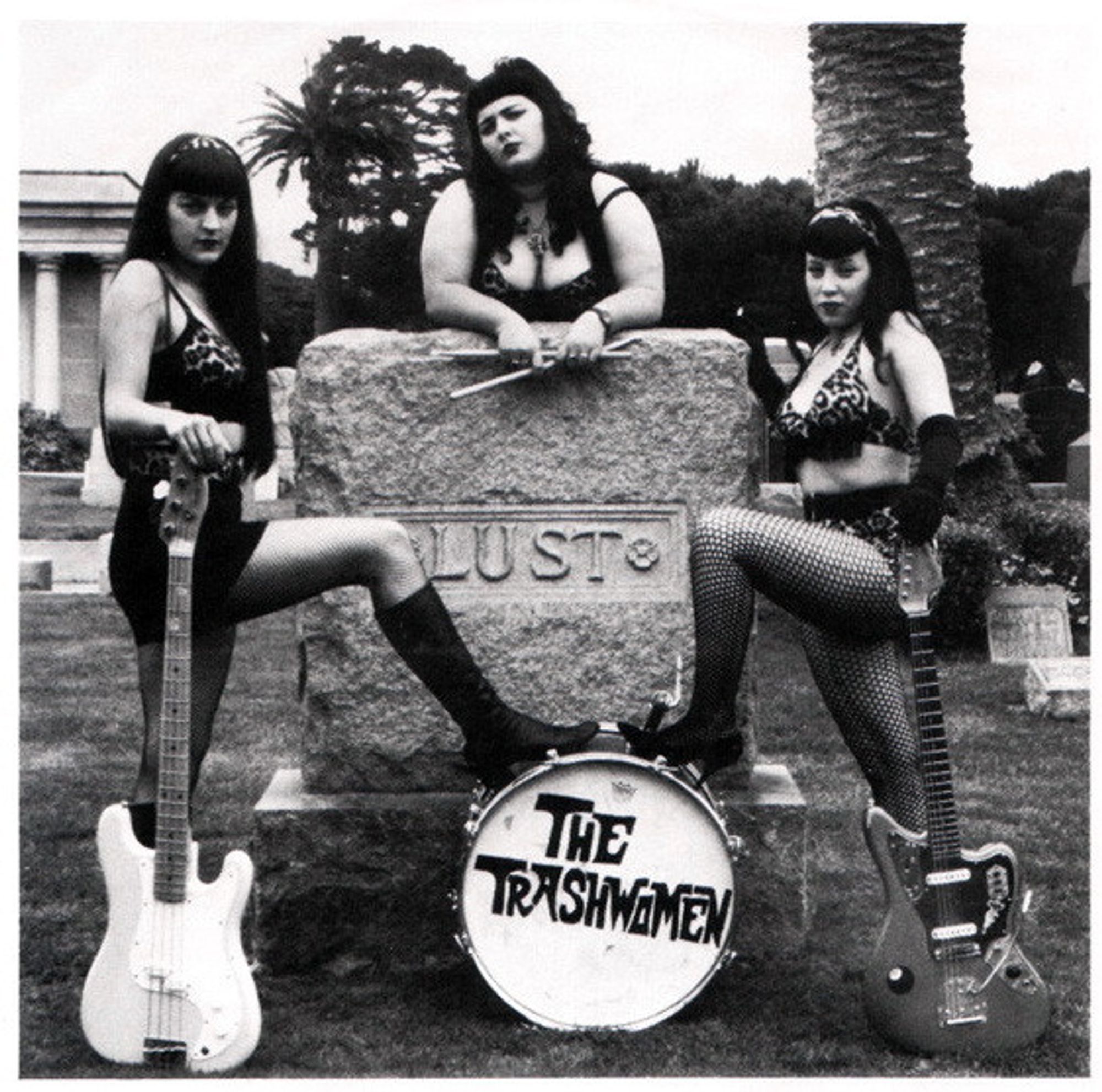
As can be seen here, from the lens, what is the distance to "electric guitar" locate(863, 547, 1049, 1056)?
157 inches

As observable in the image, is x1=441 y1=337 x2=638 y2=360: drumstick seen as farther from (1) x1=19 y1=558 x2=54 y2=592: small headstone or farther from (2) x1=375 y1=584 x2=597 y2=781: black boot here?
(1) x1=19 y1=558 x2=54 y2=592: small headstone

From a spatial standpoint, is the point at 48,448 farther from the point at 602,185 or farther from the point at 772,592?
the point at 772,592

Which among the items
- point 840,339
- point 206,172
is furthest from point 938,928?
point 206,172

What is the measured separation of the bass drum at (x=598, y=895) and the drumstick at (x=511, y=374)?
1.03m

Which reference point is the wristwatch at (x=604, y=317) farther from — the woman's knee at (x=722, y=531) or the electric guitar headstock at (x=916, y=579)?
the electric guitar headstock at (x=916, y=579)

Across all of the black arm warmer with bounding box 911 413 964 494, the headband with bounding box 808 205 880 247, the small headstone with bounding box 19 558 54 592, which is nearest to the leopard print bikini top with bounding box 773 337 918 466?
the black arm warmer with bounding box 911 413 964 494

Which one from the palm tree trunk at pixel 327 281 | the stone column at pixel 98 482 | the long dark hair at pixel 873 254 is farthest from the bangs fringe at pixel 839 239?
the stone column at pixel 98 482

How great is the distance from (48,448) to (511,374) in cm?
1002

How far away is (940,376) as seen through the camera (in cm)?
421

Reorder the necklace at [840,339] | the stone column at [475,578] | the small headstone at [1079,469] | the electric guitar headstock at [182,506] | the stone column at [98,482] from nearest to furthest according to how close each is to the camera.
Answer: the electric guitar headstock at [182,506], the necklace at [840,339], the stone column at [475,578], the small headstone at [1079,469], the stone column at [98,482]

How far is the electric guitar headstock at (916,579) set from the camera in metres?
4.06

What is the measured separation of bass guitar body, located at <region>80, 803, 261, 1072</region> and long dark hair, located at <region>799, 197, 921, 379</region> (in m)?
1.90
